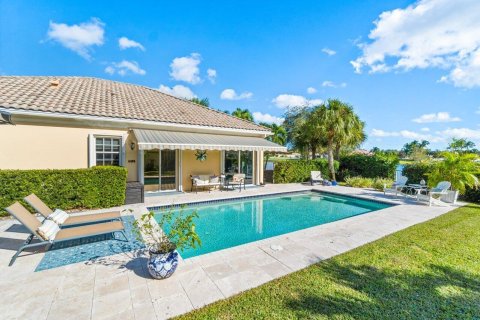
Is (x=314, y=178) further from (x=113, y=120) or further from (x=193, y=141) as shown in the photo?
(x=113, y=120)

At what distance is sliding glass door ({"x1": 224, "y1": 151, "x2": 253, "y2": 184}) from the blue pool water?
21.3ft

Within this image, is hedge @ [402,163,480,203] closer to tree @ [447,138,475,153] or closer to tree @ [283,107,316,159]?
tree @ [447,138,475,153]

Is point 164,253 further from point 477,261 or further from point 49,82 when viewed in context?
point 49,82

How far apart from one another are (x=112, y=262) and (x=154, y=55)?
108 ft

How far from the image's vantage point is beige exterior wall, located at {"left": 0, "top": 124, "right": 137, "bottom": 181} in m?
16.1

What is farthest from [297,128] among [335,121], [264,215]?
[264,215]

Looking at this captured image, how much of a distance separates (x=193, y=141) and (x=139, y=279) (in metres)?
15.0

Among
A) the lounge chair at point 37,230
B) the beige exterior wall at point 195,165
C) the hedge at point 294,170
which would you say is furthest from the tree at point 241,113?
the lounge chair at point 37,230

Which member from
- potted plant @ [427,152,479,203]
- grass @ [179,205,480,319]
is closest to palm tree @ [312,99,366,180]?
potted plant @ [427,152,479,203]

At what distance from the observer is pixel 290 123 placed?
205ft

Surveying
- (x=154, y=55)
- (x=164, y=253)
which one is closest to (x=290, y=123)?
(x=154, y=55)

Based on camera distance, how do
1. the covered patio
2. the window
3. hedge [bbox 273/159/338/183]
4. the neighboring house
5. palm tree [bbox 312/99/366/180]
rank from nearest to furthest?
1. the neighboring house
2. the window
3. the covered patio
4. palm tree [bbox 312/99/366/180]
5. hedge [bbox 273/159/338/183]

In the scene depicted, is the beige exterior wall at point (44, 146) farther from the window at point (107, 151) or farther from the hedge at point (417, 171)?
the hedge at point (417, 171)

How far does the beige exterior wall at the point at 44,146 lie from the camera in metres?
16.1
